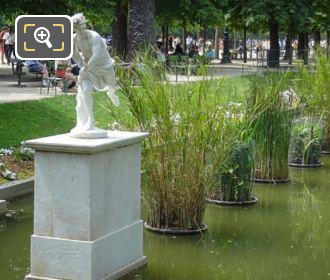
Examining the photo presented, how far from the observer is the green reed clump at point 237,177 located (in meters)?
9.71

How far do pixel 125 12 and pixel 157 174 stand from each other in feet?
81.2

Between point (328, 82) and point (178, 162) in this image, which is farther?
point (328, 82)

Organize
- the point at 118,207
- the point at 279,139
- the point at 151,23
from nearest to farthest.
A: 1. the point at 118,207
2. the point at 279,139
3. the point at 151,23

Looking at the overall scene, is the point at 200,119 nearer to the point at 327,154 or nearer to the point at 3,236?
the point at 3,236

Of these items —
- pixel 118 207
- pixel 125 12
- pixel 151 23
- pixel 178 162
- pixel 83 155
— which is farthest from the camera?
pixel 125 12

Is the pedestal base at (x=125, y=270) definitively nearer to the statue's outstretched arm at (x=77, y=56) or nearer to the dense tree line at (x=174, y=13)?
the statue's outstretched arm at (x=77, y=56)

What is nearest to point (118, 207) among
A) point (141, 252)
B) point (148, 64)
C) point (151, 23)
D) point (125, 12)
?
point (141, 252)

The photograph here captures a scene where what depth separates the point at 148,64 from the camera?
8.45 metres

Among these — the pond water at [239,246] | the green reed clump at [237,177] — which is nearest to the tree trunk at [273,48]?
the green reed clump at [237,177]

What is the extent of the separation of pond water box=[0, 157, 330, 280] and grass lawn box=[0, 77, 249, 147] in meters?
3.58

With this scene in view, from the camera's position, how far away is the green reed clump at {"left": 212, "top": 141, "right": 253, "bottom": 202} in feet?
31.9

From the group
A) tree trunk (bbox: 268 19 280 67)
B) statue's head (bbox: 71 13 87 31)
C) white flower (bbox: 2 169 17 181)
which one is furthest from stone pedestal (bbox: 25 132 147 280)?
tree trunk (bbox: 268 19 280 67)

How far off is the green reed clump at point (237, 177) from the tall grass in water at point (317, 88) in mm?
3505

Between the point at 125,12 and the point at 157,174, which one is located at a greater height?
the point at 125,12
